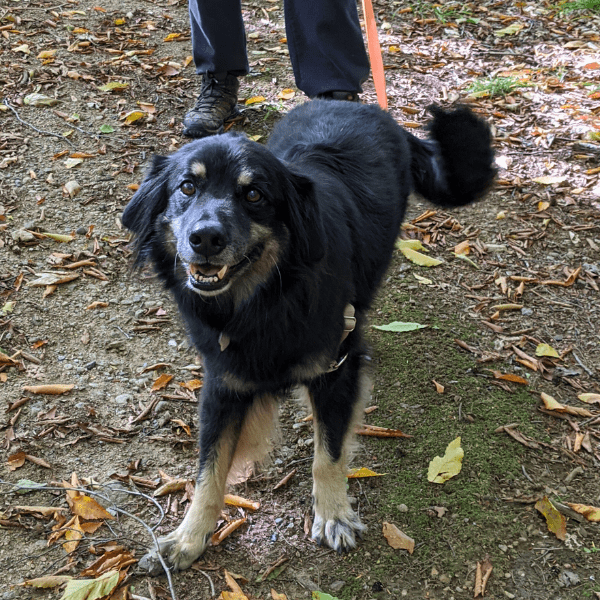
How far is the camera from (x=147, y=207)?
2.42 metres

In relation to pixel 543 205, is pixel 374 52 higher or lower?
higher

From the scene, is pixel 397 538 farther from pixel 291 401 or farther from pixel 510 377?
pixel 510 377

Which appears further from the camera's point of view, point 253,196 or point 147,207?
point 147,207

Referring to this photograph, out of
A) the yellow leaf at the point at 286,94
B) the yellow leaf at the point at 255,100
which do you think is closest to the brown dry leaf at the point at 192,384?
the yellow leaf at the point at 255,100

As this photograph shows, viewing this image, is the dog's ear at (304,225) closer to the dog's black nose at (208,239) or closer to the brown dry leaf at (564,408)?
the dog's black nose at (208,239)

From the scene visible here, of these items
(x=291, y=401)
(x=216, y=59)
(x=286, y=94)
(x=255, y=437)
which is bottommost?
(x=291, y=401)

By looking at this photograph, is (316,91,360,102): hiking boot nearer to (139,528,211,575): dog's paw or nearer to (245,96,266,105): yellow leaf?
(245,96,266,105): yellow leaf

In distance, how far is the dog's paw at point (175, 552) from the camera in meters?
2.39

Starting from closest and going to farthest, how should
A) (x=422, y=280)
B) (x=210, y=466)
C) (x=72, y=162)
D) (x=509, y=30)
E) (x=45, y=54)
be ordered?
(x=210, y=466) → (x=422, y=280) → (x=72, y=162) → (x=45, y=54) → (x=509, y=30)

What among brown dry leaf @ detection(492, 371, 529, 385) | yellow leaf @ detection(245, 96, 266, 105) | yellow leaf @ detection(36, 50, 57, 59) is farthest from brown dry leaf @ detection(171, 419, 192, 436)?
yellow leaf @ detection(36, 50, 57, 59)

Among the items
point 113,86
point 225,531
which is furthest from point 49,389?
A: point 113,86

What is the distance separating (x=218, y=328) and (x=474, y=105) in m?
3.81

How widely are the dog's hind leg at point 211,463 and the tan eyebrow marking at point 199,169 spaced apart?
0.82 m

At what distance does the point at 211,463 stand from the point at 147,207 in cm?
106
